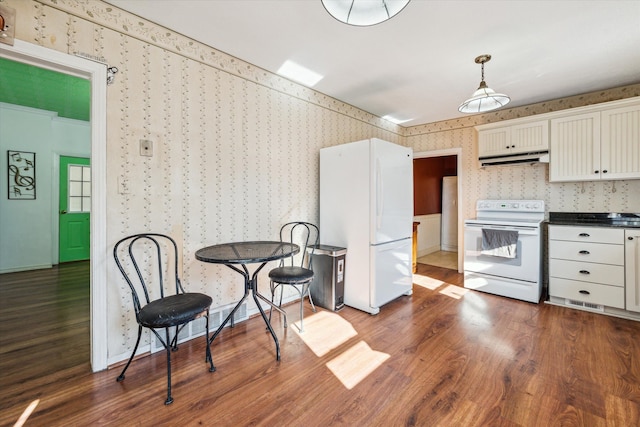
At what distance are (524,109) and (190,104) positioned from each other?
14.3 ft

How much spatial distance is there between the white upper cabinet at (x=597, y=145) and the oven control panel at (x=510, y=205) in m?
0.41

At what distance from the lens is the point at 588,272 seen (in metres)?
2.90

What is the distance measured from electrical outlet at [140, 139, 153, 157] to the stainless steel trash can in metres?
1.79

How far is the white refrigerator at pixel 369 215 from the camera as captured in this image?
284 centimetres

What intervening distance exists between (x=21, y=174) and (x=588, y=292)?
8.19m

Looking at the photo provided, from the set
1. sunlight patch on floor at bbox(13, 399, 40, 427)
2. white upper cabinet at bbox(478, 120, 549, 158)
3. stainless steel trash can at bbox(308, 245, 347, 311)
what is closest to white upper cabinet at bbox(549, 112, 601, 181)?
white upper cabinet at bbox(478, 120, 549, 158)

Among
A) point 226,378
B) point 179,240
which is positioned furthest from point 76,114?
point 226,378

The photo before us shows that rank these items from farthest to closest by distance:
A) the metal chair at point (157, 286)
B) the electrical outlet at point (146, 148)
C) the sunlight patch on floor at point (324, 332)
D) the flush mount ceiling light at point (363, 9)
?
the sunlight patch on floor at point (324, 332), the electrical outlet at point (146, 148), the metal chair at point (157, 286), the flush mount ceiling light at point (363, 9)

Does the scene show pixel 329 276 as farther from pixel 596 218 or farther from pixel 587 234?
pixel 596 218

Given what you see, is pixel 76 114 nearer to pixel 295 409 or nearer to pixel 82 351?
pixel 82 351

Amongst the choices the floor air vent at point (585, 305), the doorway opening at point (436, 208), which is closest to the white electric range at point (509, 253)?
the floor air vent at point (585, 305)

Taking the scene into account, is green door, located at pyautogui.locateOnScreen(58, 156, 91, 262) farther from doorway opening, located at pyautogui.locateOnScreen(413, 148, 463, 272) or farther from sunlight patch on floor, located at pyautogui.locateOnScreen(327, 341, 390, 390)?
doorway opening, located at pyautogui.locateOnScreen(413, 148, 463, 272)

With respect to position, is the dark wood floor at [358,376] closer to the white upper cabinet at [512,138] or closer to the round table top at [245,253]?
the round table top at [245,253]

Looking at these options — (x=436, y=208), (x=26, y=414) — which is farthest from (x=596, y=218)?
(x=26, y=414)
